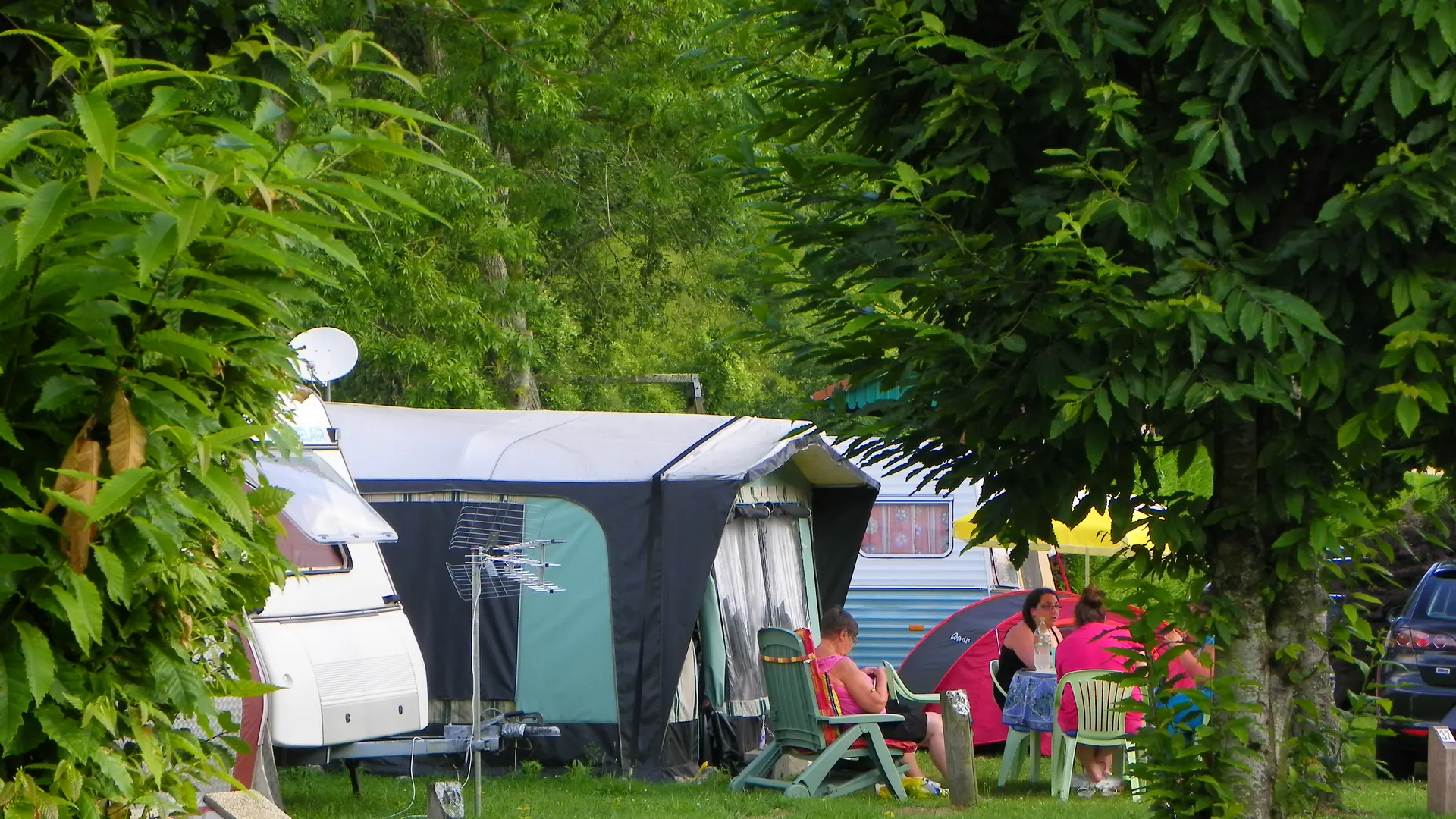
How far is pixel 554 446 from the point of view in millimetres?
10477

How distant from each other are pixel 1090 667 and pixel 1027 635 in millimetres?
1182

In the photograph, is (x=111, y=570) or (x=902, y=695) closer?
(x=111, y=570)

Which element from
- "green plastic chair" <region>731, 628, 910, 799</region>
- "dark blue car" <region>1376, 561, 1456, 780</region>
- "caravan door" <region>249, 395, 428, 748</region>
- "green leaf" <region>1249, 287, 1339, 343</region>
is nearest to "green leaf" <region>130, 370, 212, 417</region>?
"green leaf" <region>1249, 287, 1339, 343</region>

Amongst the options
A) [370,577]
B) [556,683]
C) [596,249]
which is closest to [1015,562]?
[370,577]

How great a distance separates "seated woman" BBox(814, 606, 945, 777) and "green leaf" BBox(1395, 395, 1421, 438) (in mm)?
5628

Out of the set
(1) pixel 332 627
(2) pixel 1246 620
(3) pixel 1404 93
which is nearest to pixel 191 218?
(3) pixel 1404 93

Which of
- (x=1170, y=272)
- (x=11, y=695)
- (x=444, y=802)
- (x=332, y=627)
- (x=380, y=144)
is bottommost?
(x=444, y=802)

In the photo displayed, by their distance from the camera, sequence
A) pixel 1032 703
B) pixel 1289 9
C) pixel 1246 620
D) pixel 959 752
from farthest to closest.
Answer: pixel 1032 703, pixel 959 752, pixel 1246 620, pixel 1289 9

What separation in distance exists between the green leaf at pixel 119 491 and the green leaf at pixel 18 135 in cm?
40

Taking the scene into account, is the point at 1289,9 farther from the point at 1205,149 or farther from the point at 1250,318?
the point at 1250,318

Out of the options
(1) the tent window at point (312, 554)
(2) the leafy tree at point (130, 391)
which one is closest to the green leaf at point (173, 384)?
(2) the leafy tree at point (130, 391)

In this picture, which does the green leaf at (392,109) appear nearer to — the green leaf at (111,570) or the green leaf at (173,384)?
the green leaf at (173,384)

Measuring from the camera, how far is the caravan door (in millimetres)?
7496

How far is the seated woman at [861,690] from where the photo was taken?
9.16 m
